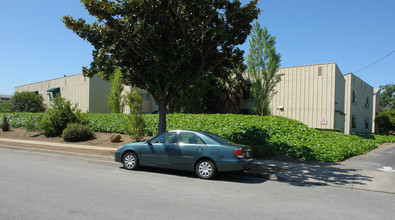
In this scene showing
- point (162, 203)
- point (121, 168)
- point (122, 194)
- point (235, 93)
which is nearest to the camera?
point (162, 203)

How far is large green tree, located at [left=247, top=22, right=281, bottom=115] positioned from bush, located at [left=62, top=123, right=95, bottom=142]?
11.8 meters

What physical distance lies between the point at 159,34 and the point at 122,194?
666 centimetres

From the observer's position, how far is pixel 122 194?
5785 mm

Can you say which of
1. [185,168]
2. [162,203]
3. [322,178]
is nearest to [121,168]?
[185,168]

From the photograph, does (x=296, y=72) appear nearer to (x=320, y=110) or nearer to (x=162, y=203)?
(x=320, y=110)

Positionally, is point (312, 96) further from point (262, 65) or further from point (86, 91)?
point (86, 91)

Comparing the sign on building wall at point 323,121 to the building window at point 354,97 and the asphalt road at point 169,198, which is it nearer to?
the building window at point 354,97

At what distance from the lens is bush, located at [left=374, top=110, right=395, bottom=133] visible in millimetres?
27812

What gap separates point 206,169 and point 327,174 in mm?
3861

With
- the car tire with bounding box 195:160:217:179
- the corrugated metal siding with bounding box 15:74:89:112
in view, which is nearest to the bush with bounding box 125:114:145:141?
the car tire with bounding box 195:160:217:179

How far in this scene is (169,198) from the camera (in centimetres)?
559

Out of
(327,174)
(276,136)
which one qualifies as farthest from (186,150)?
(276,136)

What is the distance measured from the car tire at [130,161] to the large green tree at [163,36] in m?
2.53

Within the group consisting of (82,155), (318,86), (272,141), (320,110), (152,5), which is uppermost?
(152,5)
